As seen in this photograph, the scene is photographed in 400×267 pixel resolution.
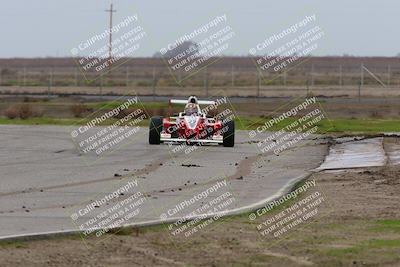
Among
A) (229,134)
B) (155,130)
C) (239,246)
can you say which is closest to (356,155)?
(229,134)

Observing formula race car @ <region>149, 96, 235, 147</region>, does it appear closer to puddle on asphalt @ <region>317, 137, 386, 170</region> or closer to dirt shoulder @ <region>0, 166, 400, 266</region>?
puddle on asphalt @ <region>317, 137, 386, 170</region>

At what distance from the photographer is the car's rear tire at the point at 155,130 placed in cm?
2969

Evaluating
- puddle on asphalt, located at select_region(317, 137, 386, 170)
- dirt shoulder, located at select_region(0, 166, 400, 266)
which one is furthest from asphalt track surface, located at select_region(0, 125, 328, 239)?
dirt shoulder, located at select_region(0, 166, 400, 266)

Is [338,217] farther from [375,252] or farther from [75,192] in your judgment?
[75,192]

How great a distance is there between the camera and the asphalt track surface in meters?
14.2

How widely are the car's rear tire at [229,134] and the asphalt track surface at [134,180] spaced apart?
0.43 meters

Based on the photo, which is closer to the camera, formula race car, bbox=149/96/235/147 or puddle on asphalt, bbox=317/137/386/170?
puddle on asphalt, bbox=317/137/386/170

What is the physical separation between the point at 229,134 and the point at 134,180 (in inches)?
413

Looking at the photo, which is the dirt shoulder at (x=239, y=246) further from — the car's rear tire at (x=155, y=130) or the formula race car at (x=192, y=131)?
the car's rear tire at (x=155, y=130)

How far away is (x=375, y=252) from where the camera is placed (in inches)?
435

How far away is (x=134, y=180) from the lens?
19.4 m

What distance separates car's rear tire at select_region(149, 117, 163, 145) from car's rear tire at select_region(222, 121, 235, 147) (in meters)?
1.80

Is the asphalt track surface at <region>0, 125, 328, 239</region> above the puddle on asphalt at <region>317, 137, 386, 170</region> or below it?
above

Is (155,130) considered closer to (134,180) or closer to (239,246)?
(134,180)
